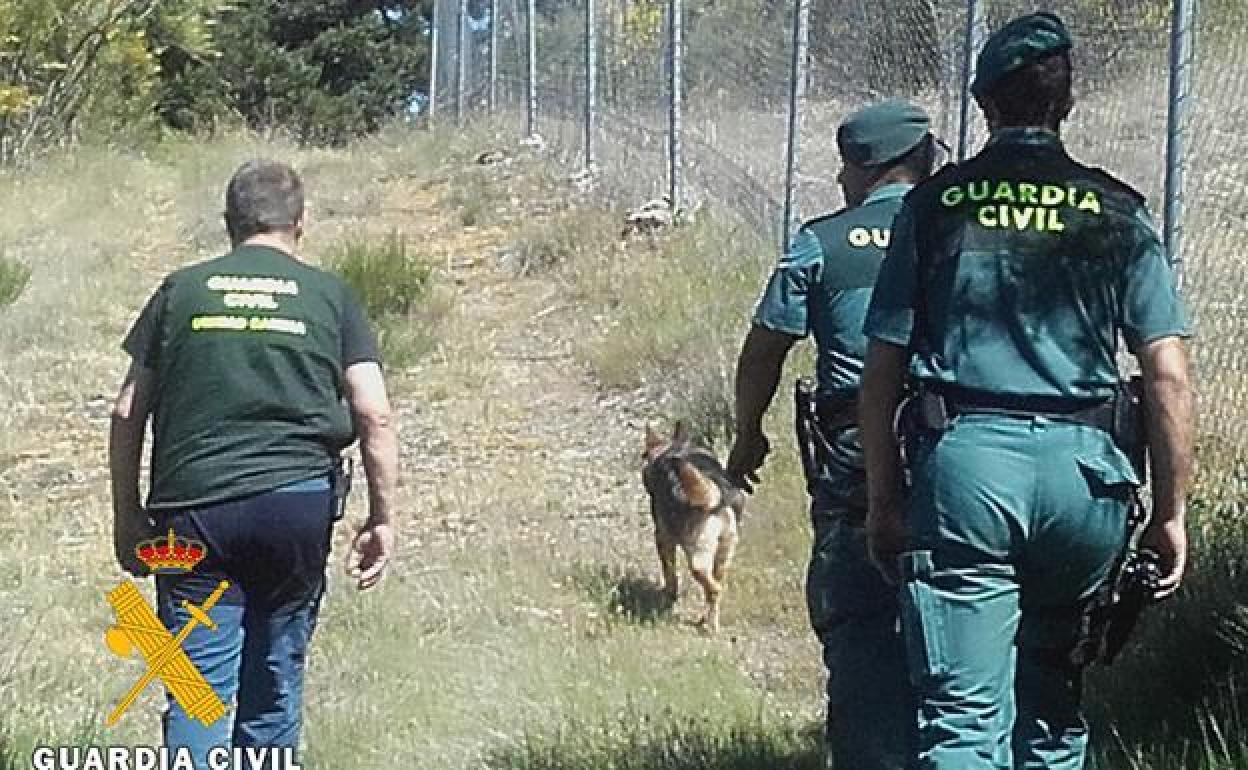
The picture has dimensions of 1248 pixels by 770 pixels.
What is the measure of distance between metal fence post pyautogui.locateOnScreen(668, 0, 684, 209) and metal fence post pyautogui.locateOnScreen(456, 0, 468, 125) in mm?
Result: 12687

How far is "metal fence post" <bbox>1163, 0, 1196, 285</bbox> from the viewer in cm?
566

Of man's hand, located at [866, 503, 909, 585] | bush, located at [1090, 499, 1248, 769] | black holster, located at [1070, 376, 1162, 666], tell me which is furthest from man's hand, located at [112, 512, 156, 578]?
bush, located at [1090, 499, 1248, 769]

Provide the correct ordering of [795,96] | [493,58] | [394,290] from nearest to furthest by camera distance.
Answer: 1. [795,96]
2. [394,290]
3. [493,58]

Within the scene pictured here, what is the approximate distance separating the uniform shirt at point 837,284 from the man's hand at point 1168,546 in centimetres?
89

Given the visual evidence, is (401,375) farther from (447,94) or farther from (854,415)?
(447,94)

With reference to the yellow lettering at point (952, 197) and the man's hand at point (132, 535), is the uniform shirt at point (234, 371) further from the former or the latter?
the yellow lettering at point (952, 197)

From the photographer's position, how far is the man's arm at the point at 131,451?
179 inches

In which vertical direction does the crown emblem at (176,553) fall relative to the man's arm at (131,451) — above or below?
below

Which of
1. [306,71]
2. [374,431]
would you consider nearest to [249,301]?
[374,431]

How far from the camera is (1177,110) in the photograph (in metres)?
5.75

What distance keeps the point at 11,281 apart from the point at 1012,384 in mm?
12200

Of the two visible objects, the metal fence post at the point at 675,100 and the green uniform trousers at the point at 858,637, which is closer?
the green uniform trousers at the point at 858,637

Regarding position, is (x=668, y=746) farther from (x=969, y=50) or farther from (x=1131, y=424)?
(x=969, y=50)

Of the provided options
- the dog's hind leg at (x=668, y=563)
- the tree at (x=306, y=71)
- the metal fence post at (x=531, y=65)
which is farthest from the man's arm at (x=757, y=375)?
the tree at (x=306, y=71)
